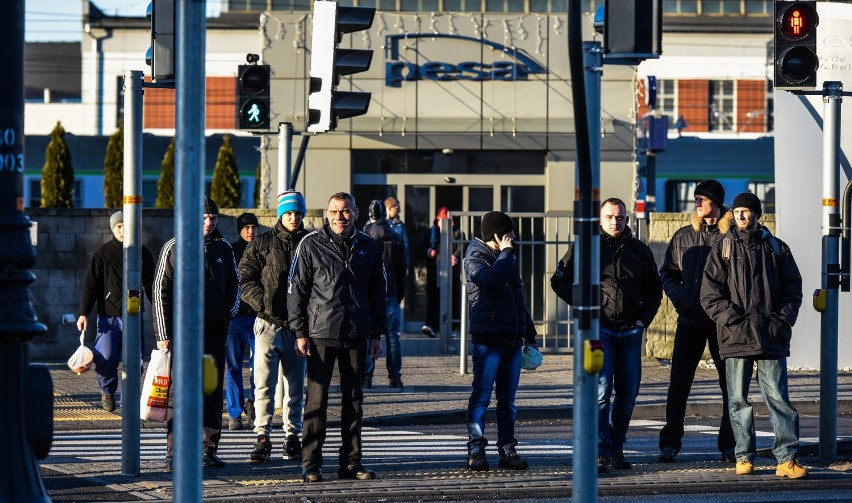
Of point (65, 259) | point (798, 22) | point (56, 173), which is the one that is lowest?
point (65, 259)

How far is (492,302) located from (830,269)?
2.50 m

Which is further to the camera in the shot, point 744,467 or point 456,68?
point 456,68

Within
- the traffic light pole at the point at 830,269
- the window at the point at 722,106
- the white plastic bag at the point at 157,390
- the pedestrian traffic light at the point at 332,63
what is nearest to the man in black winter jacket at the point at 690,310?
the traffic light pole at the point at 830,269

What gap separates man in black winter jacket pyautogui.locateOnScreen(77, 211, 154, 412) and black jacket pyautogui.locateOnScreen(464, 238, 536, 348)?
4.35m

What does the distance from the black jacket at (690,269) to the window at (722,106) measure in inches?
1960

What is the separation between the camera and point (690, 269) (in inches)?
406

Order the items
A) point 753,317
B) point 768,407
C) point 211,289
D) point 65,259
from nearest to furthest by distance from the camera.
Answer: point 753,317, point 768,407, point 211,289, point 65,259

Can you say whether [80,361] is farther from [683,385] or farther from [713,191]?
[713,191]

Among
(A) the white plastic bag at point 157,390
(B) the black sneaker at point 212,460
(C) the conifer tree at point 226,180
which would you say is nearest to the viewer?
(A) the white plastic bag at point 157,390

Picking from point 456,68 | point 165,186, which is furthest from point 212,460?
point 165,186

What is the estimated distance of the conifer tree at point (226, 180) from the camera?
1363 inches

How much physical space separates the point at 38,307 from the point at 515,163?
9.12 meters

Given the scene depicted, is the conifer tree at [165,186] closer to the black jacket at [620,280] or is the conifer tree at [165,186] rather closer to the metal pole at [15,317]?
the black jacket at [620,280]

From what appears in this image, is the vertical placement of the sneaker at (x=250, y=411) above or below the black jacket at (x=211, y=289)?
below
